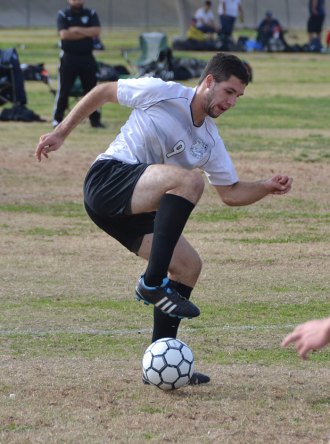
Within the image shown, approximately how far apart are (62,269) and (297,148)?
7848 mm

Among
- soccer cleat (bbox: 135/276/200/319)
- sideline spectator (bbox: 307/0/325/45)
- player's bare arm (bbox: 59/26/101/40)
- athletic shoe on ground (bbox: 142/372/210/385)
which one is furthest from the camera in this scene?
sideline spectator (bbox: 307/0/325/45)

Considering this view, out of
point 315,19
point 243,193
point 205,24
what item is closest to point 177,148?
point 243,193

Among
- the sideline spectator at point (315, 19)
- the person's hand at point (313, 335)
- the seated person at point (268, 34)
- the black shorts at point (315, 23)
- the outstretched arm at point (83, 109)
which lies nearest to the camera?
the person's hand at point (313, 335)

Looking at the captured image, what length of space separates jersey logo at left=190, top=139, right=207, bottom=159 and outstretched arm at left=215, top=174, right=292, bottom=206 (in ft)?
1.25

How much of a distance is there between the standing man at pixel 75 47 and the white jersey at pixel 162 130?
11.5 m

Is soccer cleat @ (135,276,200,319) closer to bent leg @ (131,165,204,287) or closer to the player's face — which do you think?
bent leg @ (131,165,204,287)

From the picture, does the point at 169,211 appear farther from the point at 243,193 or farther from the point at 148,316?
the point at 148,316

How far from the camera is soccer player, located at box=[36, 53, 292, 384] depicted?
603 centimetres

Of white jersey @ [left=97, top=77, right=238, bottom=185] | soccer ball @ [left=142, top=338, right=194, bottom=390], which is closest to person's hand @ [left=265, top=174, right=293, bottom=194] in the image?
white jersey @ [left=97, top=77, right=238, bottom=185]

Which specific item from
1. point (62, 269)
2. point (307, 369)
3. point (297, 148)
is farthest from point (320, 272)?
point (297, 148)

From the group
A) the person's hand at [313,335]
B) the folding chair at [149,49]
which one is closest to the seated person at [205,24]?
the folding chair at [149,49]

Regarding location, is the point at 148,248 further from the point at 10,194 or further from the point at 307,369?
the point at 10,194

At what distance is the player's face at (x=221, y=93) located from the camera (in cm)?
639

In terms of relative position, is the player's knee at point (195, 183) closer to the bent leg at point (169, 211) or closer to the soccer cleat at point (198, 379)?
the bent leg at point (169, 211)
